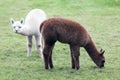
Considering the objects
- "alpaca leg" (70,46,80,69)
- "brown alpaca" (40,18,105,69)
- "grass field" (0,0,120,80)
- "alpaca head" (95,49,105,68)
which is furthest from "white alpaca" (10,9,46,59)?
"alpaca head" (95,49,105,68)

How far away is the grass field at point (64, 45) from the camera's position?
9.69 metres

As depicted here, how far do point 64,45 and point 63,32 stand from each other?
3220mm

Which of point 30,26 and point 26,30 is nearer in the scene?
point 26,30

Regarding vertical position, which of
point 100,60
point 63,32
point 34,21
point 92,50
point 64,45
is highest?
point 63,32

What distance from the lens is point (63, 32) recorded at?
31.3 ft

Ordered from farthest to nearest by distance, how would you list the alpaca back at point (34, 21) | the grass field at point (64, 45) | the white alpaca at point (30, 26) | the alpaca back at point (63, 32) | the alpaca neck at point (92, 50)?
the alpaca back at point (34, 21) → the white alpaca at point (30, 26) → the alpaca neck at point (92, 50) → the grass field at point (64, 45) → the alpaca back at point (63, 32)

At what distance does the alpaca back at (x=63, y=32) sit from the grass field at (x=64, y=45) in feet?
2.50

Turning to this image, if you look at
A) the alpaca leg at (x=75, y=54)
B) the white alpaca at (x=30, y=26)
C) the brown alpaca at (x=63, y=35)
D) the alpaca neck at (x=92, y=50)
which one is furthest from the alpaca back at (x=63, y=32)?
the white alpaca at (x=30, y=26)

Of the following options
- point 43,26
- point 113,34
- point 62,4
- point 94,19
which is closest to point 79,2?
point 62,4

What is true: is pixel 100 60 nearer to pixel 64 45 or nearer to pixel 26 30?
pixel 26 30

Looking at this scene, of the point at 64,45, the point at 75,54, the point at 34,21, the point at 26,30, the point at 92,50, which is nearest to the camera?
the point at 75,54

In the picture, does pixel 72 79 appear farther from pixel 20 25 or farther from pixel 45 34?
pixel 20 25

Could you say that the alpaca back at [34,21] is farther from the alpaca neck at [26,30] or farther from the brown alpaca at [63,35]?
the brown alpaca at [63,35]

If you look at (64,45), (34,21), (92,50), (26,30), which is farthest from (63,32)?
(64,45)
